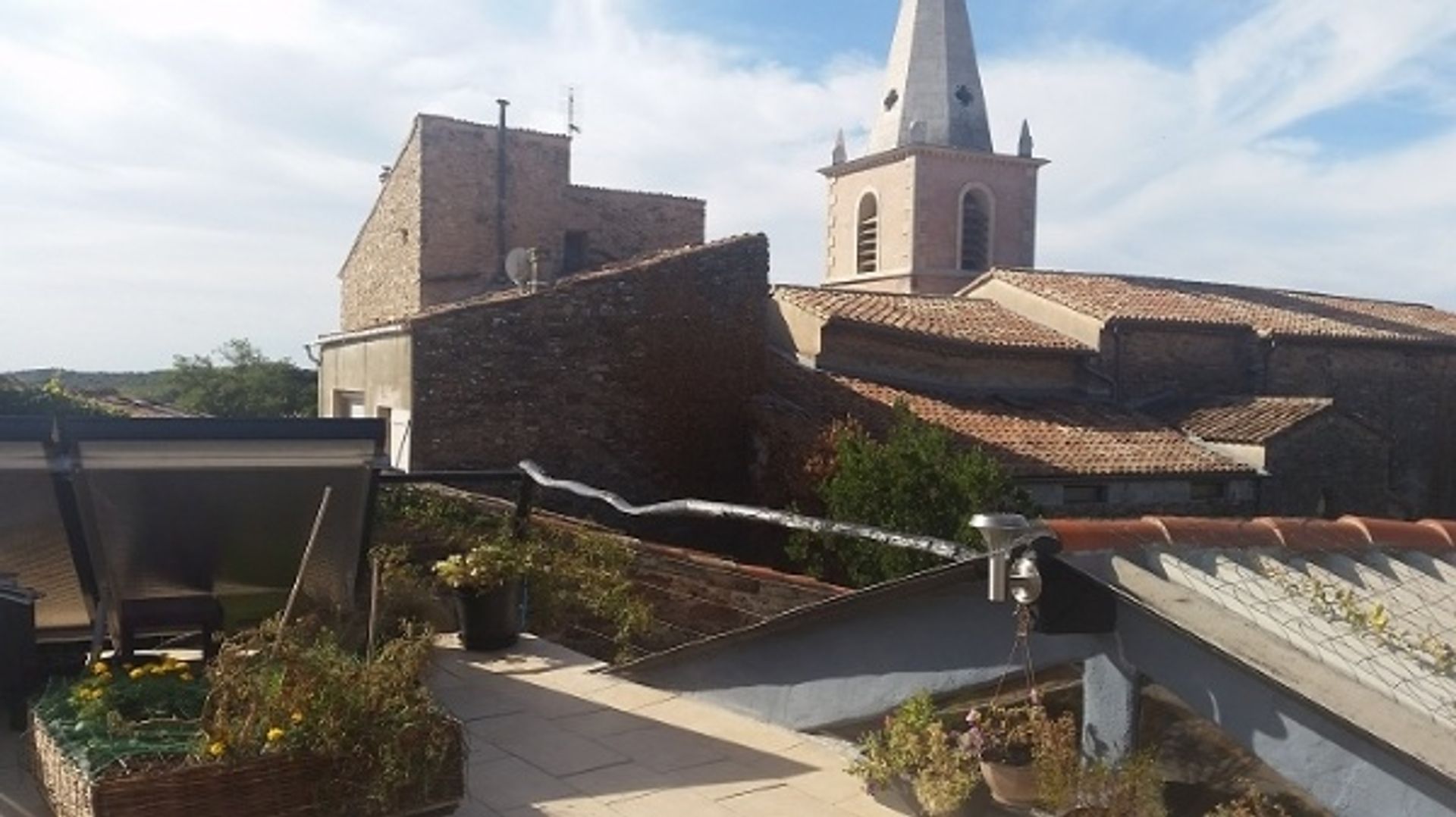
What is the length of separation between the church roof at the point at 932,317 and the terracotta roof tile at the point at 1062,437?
1175mm

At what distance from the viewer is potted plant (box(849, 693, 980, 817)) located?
125 inches

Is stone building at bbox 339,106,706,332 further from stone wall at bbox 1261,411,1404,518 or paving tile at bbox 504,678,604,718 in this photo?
paving tile at bbox 504,678,604,718

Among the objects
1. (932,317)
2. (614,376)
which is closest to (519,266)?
(614,376)

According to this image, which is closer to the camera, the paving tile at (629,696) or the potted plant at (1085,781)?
the potted plant at (1085,781)

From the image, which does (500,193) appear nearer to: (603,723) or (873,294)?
(873,294)

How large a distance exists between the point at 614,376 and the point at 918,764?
12.5 m

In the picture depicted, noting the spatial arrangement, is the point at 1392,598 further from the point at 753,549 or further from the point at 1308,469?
the point at 1308,469

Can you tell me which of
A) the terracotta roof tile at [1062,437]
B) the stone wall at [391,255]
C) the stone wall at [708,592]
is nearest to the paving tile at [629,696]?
the stone wall at [708,592]

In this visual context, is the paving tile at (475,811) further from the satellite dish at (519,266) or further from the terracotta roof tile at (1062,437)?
the satellite dish at (519,266)

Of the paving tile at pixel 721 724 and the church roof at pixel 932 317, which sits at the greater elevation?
the church roof at pixel 932 317

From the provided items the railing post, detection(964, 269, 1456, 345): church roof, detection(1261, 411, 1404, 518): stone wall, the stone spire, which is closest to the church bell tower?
the stone spire

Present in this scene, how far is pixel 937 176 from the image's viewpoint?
27.5 m

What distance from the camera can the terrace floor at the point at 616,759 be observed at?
356 centimetres

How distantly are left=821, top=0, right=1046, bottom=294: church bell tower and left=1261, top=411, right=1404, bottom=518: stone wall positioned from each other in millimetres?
10712
